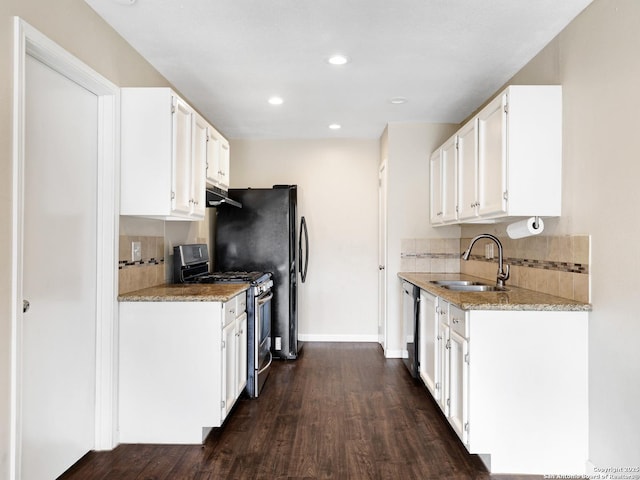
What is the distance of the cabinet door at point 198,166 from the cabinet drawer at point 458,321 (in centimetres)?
182

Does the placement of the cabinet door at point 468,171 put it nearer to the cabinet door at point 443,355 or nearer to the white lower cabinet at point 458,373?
the cabinet door at point 443,355

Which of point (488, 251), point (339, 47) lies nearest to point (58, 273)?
point (339, 47)

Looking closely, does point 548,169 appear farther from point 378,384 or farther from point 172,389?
point 172,389

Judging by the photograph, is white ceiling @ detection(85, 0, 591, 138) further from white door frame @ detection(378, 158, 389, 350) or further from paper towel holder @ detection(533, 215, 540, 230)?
paper towel holder @ detection(533, 215, 540, 230)

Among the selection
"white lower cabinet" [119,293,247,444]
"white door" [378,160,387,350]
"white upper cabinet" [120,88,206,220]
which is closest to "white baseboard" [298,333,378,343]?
"white door" [378,160,387,350]

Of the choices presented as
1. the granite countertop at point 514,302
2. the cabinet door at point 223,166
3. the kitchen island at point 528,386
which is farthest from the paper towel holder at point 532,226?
the cabinet door at point 223,166

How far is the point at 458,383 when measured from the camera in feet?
7.91

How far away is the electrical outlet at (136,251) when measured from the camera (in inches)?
109

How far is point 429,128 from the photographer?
4.45 metres

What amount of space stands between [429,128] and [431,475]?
332 cm

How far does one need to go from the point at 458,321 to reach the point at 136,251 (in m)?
2.07

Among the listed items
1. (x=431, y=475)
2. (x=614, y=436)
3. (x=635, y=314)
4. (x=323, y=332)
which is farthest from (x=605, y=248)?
(x=323, y=332)

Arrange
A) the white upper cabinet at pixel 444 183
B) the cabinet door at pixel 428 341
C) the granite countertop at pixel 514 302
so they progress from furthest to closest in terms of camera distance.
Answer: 1. the white upper cabinet at pixel 444 183
2. the cabinet door at pixel 428 341
3. the granite countertop at pixel 514 302

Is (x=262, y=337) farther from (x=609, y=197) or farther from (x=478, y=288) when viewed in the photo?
(x=609, y=197)
